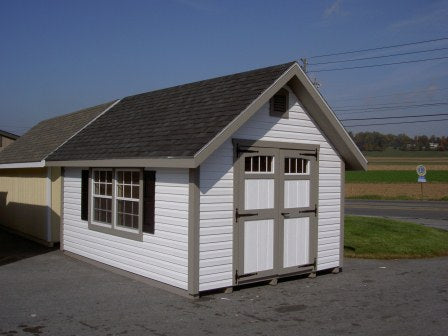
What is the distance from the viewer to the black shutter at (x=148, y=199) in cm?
961

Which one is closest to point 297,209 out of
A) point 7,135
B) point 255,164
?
point 255,164

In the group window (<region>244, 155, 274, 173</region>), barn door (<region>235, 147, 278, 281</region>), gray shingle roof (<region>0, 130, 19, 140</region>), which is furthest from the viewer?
gray shingle roof (<region>0, 130, 19, 140</region>)

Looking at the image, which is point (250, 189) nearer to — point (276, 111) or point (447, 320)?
point (276, 111)

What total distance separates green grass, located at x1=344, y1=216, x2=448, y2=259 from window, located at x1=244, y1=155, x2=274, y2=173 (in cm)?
508

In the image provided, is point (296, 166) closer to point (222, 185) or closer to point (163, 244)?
point (222, 185)

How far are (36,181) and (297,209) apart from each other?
27.3 feet

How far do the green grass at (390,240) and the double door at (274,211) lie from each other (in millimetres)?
3837

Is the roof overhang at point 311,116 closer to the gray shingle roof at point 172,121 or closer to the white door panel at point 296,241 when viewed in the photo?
the gray shingle roof at point 172,121

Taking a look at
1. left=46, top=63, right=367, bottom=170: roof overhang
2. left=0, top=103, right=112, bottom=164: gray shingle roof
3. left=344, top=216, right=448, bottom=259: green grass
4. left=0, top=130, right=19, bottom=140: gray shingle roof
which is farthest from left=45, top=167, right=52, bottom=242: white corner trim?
left=0, top=130, right=19, bottom=140: gray shingle roof

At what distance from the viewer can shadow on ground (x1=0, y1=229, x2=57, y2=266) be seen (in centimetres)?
1261

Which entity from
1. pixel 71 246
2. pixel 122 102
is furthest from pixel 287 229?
pixel 122 102

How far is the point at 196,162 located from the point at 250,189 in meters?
1.68

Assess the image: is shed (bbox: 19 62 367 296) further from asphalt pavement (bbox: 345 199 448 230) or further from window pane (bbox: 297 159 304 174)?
asphalt pavement (bbox: 345 199 448 230)

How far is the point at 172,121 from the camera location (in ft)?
34.1
